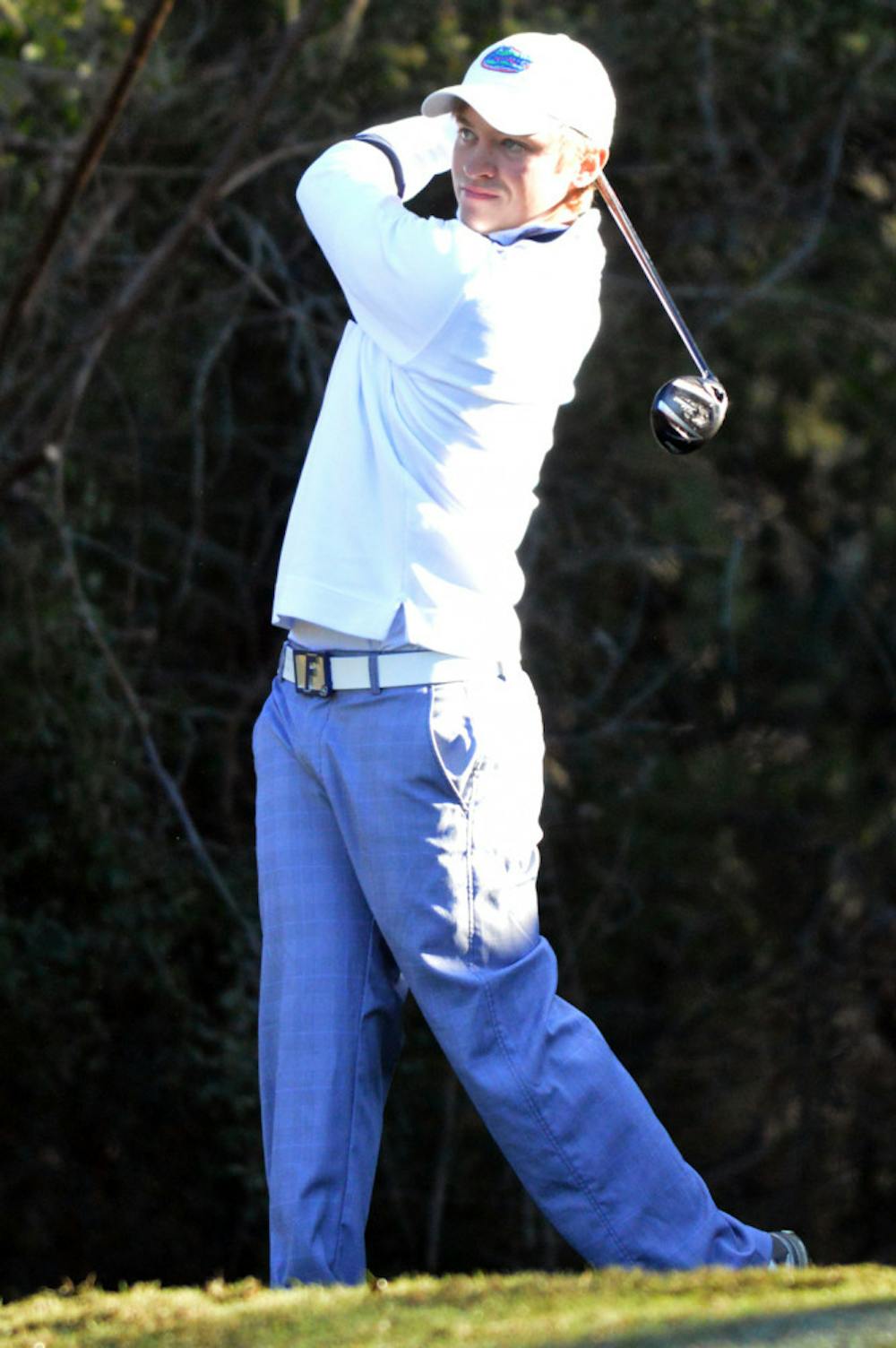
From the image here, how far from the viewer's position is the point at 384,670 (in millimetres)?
2697

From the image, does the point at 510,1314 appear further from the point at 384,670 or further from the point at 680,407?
the point at 680,407

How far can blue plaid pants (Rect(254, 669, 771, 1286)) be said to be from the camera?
267cm

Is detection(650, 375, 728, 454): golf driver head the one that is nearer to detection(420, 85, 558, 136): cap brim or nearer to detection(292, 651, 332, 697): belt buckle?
detection(420, 85, 558, 136): cap brim

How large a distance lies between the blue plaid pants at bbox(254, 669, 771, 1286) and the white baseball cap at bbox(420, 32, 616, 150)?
681 millimetres

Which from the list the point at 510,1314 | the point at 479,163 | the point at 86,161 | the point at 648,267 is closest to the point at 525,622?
the point at 86,161

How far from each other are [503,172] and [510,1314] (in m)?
1.33

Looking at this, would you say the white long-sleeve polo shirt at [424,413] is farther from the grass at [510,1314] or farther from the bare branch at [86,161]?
the bare branch at [86,161]

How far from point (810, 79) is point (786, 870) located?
313cm

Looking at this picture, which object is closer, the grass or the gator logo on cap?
the grass

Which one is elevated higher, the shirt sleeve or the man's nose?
the man's nose

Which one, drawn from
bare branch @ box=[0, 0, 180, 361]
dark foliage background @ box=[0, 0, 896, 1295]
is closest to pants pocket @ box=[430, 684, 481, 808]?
bare branch @ box=[0, 0, 180, 361]

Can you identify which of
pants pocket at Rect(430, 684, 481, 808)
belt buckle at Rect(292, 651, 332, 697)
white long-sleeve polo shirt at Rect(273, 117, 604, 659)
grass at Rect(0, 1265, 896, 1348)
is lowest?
grass at Rect(0, 1265, 896, 1348)

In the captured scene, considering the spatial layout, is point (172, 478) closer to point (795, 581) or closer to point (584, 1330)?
point (795, 581)

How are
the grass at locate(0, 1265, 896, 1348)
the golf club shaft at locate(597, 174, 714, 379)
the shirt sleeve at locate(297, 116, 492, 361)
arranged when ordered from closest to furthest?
the grass at locate(0, 1265, 896, 1348), the shirt sleeve at locate(297, 116, 492, 361), the golf club shaft at locate(597, 174, 714, 379)
